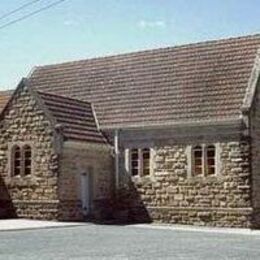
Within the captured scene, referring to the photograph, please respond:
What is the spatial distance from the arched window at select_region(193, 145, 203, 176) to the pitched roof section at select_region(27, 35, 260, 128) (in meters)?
1.41

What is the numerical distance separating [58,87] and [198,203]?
12182mm

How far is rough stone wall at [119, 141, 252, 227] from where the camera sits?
98.6 ft

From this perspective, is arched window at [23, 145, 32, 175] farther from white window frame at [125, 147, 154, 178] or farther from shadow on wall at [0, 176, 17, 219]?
white window frame at [125, 147, 154, 178]

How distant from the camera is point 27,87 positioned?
107 ft

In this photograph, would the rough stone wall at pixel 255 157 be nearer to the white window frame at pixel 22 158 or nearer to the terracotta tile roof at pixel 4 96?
the white window frame at pixel 22 158

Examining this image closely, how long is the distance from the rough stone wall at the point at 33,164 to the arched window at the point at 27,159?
0.28 metres

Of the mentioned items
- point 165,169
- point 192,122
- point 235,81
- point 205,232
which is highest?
point 235,81

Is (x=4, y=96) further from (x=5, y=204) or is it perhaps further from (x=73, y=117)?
(x=5, y=204)

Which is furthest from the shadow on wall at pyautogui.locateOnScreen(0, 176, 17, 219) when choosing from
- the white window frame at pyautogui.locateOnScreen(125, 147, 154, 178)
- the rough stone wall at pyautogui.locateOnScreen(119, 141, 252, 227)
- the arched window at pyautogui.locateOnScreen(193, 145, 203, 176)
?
the arched window at pyautogui.locateOnScreen(193, 145, 203, 176)

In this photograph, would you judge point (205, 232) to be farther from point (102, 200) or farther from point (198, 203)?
point (102, 200)

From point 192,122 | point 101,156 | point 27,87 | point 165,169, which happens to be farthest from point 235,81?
point 27,87

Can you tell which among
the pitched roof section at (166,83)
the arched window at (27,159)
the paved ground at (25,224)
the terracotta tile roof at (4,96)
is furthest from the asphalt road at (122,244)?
the terracotta tile roof at (4,96)

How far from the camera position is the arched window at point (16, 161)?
108 ft

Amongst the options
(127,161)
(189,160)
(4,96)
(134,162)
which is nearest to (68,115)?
(127,161)
